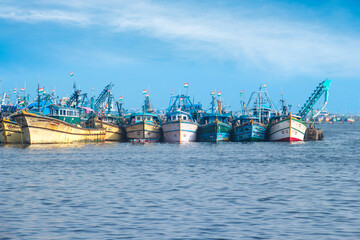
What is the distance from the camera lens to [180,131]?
68.1 meters

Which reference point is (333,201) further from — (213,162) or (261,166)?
(213,162)

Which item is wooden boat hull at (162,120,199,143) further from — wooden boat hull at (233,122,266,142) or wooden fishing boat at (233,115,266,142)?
wooden boat hull at (233,122,266,142)

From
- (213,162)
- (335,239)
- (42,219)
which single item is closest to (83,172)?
(213,162)

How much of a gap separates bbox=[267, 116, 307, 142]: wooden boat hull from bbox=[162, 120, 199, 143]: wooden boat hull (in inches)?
470

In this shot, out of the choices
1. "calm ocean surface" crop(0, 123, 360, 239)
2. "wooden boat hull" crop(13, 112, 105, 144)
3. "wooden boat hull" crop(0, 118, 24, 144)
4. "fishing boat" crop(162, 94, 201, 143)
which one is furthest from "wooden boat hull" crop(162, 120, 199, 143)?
"calm ocean surface" crop(0, 123, 360, 239)

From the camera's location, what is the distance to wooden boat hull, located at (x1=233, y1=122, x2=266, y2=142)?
6725 centimetres

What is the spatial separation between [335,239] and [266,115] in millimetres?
68756

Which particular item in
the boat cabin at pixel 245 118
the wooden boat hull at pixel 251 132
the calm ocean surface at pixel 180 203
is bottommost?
the calm ocean surface at pixel 180 203

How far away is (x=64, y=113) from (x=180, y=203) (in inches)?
1920

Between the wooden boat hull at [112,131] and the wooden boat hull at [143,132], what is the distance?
265 cm

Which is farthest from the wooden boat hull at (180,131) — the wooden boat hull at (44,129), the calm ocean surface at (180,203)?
the calm ocean surface at (180,203)

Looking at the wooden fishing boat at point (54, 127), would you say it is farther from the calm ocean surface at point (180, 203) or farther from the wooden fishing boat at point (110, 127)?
the calm ocean surface at point (180, 203)

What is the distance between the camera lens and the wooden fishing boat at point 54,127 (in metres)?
54.7

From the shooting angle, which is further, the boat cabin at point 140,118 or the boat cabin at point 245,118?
the boat cabin at point 140,118
